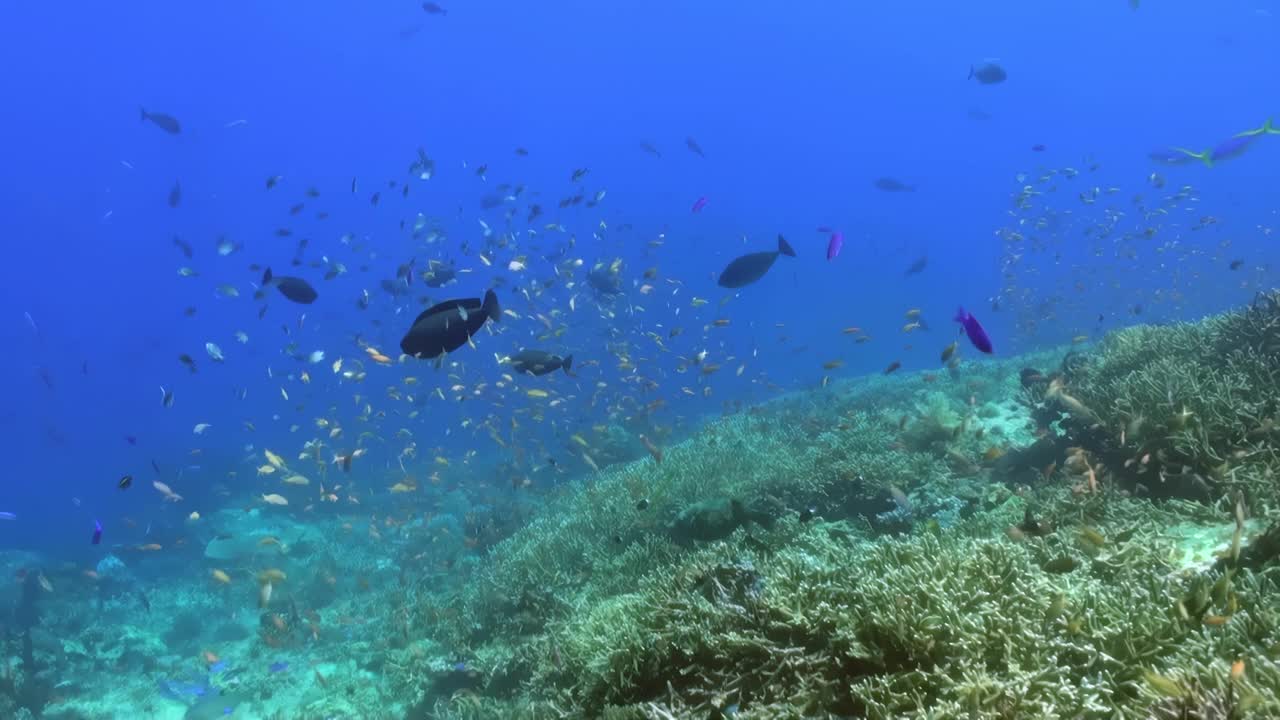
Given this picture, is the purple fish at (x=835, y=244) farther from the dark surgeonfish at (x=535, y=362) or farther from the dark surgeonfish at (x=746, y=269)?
the dark surgeonfish at (x=535, y=362)

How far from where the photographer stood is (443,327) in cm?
507

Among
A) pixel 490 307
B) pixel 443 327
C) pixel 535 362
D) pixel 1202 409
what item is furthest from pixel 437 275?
pixel 1202 409

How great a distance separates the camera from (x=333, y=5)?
344ft

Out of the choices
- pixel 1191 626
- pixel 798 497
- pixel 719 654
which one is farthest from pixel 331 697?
pixel 1191 626

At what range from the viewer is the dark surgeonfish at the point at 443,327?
16.6 feet

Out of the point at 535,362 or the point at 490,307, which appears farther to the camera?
the point at 535,362

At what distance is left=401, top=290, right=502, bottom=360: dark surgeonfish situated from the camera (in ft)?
16.6

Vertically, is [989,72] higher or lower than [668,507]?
higher

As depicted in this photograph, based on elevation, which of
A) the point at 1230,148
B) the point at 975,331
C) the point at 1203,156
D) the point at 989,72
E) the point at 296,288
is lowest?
the point at 296,288

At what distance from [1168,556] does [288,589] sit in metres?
16.7

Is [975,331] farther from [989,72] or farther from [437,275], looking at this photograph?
[989,72]

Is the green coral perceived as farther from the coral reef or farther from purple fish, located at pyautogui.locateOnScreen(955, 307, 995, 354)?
purple fish, located at pyautogui.locateOnScreen(955, 307, 995, 354)

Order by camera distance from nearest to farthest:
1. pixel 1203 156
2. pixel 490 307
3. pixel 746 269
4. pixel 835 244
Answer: pixel 490 307, pixel 1203 156, pixel 746 269, pixel 835 244

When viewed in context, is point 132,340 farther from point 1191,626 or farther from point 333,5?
point 1191,626
